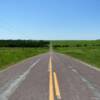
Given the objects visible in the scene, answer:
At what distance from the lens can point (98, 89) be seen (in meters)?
10.7

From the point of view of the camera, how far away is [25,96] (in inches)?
351

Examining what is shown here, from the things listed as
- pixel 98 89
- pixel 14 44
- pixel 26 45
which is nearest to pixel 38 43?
pixel 26 45

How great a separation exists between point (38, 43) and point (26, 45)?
10958 millimetres

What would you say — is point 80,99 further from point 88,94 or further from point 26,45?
point 26,45

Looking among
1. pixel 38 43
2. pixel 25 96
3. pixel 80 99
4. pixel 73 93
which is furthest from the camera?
pixel 38 43

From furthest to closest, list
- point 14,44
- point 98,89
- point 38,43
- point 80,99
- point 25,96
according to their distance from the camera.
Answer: point 38,43 → point 14,44 → point 98,89 → point 25,96 → point 80,99

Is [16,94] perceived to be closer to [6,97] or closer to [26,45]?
[6,97]

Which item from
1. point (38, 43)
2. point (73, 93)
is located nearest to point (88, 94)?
point (73, 93)

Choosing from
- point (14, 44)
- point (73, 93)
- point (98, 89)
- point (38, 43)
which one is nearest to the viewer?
point (73, 93)

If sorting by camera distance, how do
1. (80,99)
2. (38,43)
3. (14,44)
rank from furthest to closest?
(38,43) < (14,44) < (80,99)

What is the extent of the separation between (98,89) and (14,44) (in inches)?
6178

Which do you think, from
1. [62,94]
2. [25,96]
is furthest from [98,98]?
[25,96]

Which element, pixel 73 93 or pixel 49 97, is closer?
pixel 49 97

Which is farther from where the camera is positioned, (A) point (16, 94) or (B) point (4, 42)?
(B) point (4, 42)
